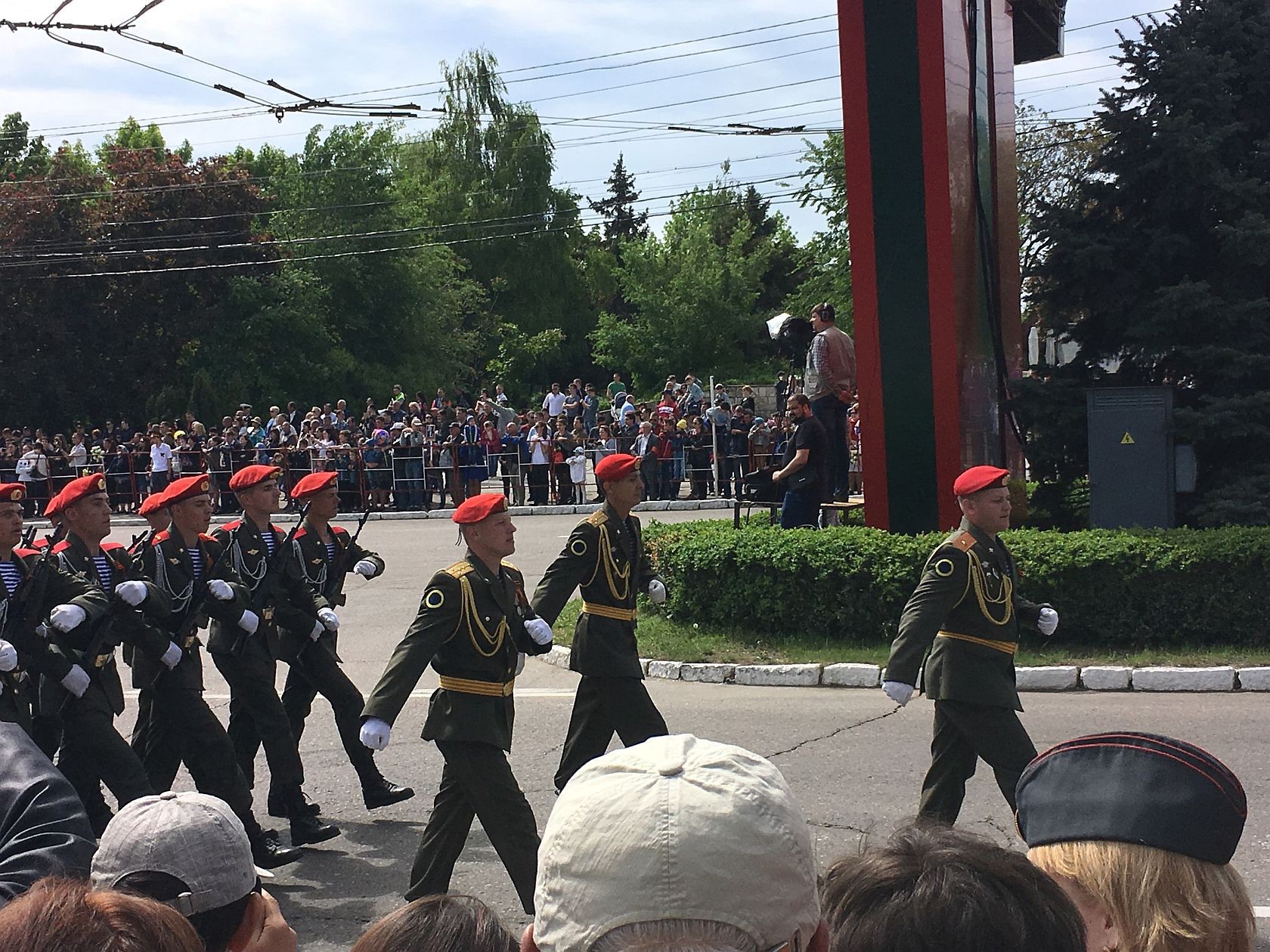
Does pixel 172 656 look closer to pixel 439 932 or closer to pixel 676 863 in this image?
pixel 439 932

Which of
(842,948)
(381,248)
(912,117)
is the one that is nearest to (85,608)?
(842,948)

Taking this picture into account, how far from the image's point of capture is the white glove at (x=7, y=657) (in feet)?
20.7

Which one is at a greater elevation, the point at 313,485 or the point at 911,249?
the point at 911,249

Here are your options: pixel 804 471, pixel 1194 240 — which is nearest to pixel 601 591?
pixel 804 471

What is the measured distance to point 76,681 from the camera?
659 cm

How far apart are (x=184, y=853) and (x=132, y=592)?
15.1 ft

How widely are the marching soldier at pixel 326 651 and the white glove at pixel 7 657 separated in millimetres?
1824

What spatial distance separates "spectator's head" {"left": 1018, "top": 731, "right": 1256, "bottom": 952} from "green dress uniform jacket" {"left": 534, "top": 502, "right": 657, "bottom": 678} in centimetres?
506

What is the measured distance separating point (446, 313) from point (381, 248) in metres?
4.08

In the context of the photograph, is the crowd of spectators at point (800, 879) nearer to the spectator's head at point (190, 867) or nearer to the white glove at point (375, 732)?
the spectator's head at point (190, 867)

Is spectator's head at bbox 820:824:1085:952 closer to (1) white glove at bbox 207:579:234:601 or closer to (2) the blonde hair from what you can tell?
(2) the blonde hair

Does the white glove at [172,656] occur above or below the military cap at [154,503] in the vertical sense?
below

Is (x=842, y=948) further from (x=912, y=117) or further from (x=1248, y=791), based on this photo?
(x=912, y=117)

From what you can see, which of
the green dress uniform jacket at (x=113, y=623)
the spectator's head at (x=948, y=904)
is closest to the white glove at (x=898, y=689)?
the green dress uniform jacket at (x=113, y=623)
